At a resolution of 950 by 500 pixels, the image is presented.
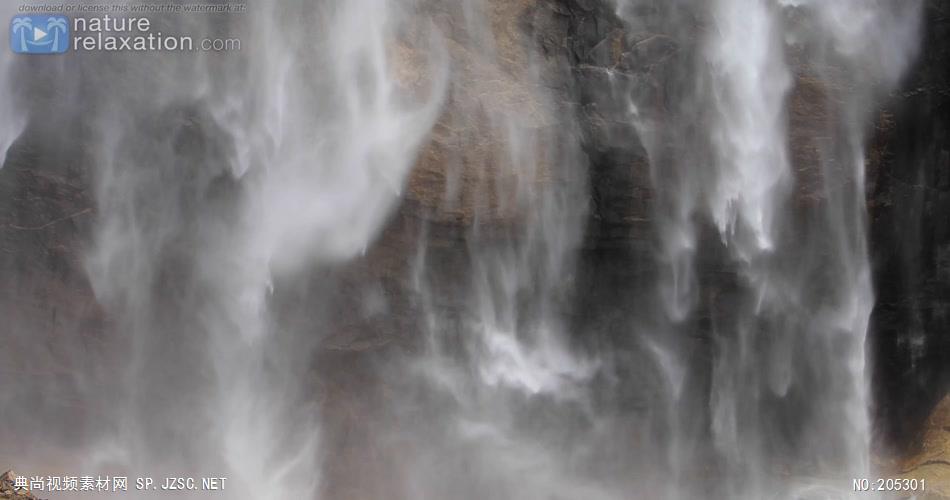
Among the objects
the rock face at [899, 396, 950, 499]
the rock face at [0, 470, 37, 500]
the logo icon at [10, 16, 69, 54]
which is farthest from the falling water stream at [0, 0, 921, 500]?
the rock face at [0, 470, 37, 500]

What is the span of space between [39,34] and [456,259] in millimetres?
5838

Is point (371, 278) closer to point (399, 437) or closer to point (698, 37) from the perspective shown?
point (399, 437)

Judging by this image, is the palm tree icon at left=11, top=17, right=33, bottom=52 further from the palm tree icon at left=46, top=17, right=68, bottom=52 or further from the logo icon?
the palm tree icon at left=46, top=17, right=68, bottom=52

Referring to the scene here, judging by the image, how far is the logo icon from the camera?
10.9m

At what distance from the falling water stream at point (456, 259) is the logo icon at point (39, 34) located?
0.22 metres

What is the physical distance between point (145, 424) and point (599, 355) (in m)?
5.60

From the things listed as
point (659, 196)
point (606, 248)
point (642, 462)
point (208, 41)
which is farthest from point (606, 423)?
point (208, 41)

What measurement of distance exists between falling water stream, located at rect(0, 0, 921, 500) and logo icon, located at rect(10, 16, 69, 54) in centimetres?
22

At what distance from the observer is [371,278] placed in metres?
10.9

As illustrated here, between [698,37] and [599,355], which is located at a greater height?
[698,37]

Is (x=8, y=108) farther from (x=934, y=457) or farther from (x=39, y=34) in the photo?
(x=934, y=457)

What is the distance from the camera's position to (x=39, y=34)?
10883mm

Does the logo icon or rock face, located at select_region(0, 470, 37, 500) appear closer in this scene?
rock face, located at select_region(0, 470, 37, 500)

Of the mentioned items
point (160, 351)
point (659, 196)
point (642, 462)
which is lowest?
point (642, 462)
